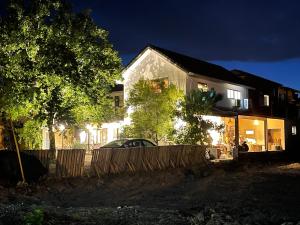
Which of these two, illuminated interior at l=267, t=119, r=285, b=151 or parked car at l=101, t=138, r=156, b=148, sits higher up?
illuminated interior at l=267, t=119, r=285, b=151

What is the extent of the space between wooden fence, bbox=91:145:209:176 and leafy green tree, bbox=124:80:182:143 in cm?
441

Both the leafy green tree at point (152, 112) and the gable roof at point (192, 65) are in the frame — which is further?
the gable roof at point (192, 65)

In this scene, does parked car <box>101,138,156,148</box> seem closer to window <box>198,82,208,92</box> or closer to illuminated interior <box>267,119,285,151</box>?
window <box>198,82,208,92</box>

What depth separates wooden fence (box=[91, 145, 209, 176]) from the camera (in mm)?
17516

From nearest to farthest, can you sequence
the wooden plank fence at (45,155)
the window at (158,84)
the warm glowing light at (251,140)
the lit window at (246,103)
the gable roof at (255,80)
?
the wooden plank fence at (45,155) < the window at (158,84) < the lit window at (246,103) < the warm glowing light at (251,140) < the gable roof at (255,80)

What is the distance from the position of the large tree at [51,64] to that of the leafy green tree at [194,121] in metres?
6.11

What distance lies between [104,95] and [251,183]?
872 centimetres

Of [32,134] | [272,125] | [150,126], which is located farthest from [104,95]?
[272,125]

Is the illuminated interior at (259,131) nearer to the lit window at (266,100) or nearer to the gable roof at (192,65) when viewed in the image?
the lit window at (266,100)

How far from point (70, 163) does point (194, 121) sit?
1022cm

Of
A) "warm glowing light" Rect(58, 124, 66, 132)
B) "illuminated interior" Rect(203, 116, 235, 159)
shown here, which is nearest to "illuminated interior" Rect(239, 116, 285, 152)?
"illuminated interior" Rect(203, 116, 235, 159)

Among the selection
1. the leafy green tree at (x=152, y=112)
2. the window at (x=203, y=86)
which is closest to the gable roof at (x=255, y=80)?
the window at (x=203, y=86)

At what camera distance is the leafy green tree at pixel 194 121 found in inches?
974

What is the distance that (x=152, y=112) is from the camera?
2711 cm
